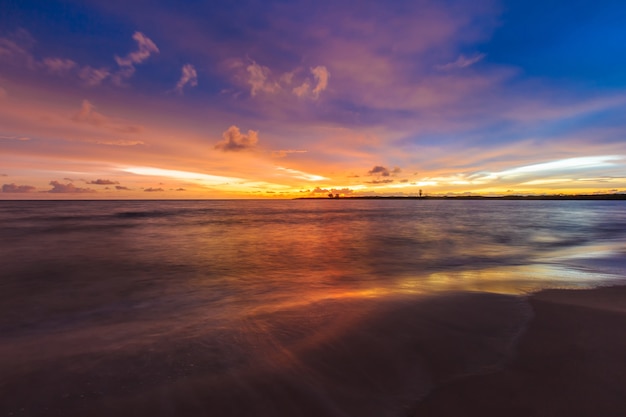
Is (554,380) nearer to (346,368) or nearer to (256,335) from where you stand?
(346,368)

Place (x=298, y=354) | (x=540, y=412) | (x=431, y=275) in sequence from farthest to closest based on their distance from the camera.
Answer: (x=431, y=275)
(x=298, y=354)
(x=540, y=412)

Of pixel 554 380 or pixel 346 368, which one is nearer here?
pixel 554 380

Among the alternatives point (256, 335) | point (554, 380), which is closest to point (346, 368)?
point (256, 335)

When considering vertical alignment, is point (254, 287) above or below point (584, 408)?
below

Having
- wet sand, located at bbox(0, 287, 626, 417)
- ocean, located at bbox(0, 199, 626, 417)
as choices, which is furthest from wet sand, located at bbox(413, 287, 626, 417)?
ocean, located at bbox(0, 199, 626, 417)

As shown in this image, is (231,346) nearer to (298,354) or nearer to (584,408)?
(298,354)

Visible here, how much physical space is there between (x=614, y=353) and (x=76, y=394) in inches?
261

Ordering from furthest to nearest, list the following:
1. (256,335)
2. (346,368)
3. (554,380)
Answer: (256,335), (346,368), (554,380)

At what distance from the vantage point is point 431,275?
10.4 m

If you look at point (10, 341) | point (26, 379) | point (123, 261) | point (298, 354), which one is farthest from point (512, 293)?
point (123, 261)

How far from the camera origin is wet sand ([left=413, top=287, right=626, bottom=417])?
3.11 metres

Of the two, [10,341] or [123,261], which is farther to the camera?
[123,261]

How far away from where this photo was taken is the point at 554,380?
352 centimetres

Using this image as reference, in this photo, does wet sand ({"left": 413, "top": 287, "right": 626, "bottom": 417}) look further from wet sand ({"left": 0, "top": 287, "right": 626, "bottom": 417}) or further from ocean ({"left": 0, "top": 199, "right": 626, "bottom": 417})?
ocean ({"left": 0, "top": 199, "right": 626, "bottom": 417})
